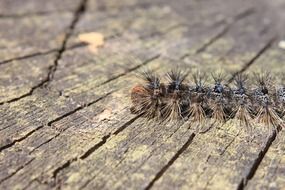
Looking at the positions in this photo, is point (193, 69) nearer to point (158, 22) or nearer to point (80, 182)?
point (158, 22)

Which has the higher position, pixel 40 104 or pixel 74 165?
pixel 40 104

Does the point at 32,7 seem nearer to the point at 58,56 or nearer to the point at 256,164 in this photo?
the point at 58,56

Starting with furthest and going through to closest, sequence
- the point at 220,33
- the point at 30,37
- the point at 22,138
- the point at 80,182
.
A: the point at 220,33, the point at 30,37, the point at 22,138, the point at 80,182

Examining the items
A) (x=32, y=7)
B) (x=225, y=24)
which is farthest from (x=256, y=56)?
(x=32, y=7)

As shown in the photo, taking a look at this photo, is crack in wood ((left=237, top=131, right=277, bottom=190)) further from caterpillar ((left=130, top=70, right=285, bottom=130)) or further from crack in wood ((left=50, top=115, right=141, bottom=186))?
crack in wood ((left=50, top=115, right=141, bottom=186))

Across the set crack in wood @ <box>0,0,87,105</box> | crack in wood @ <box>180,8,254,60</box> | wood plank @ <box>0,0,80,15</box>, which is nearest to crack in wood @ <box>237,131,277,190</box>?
crack in wood @ <box>180,8,254,60</box>

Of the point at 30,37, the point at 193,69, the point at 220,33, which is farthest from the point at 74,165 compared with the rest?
the point at 220,33
